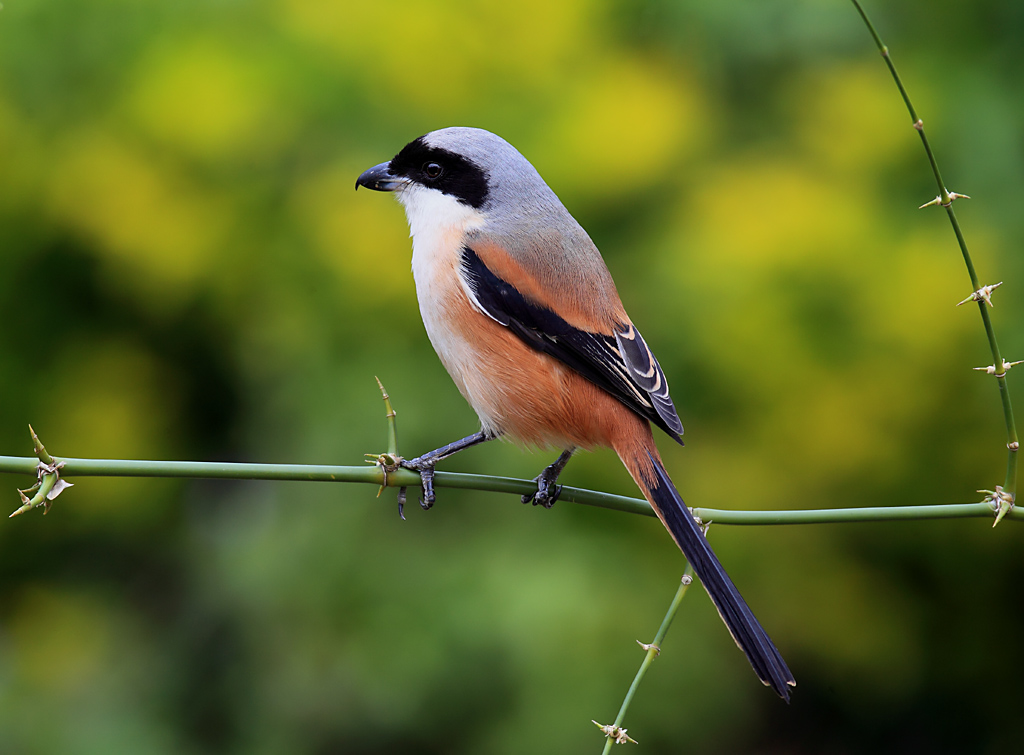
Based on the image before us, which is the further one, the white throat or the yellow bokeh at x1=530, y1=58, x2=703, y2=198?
the yellow bokeh at x1=530, y1=58, x2=703, y2=198

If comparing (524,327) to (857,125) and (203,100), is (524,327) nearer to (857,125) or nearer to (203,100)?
(203,100)

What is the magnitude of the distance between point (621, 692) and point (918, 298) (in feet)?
5.95

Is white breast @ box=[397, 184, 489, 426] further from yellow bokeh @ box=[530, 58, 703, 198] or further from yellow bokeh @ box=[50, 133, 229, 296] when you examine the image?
yellow bokeh @ box=[50, 133, 229, 296]

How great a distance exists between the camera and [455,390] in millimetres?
3355

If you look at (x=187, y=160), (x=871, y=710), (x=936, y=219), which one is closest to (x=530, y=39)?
(x=187, y=160)

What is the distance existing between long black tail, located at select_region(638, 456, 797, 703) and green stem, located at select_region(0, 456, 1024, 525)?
0.27 ft

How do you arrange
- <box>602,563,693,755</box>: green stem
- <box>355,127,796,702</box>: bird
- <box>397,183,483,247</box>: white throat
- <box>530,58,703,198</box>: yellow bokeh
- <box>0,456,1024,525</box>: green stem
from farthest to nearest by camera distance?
<box>530,58,703,198</box>: yellow bokeh < <box>397,183,483,247</box>: white throat < <box>355,127,796,702</box>: bird < <box>602,563,693,755</box>: green stem < <box>0,456,1024,525</box>: green stem

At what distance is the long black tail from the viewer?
1798 millimetres

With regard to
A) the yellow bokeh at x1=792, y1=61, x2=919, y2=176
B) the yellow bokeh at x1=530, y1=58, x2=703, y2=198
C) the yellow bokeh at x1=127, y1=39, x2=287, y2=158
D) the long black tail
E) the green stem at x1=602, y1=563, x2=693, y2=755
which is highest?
the yellow bokeh at x1=792, y1=61, x2=919, y2=176

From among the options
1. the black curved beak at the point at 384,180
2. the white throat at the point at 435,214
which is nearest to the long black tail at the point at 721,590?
the white throat at the point at 435,214

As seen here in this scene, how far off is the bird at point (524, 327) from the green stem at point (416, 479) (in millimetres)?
327

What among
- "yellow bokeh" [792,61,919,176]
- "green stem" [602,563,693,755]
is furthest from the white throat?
"yellow bokeh" [792,61,919,176]

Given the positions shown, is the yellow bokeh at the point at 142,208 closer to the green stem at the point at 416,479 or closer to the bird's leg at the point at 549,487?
the bird's leg at the point at 549,487

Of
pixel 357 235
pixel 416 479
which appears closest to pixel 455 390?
pixel 357 235
